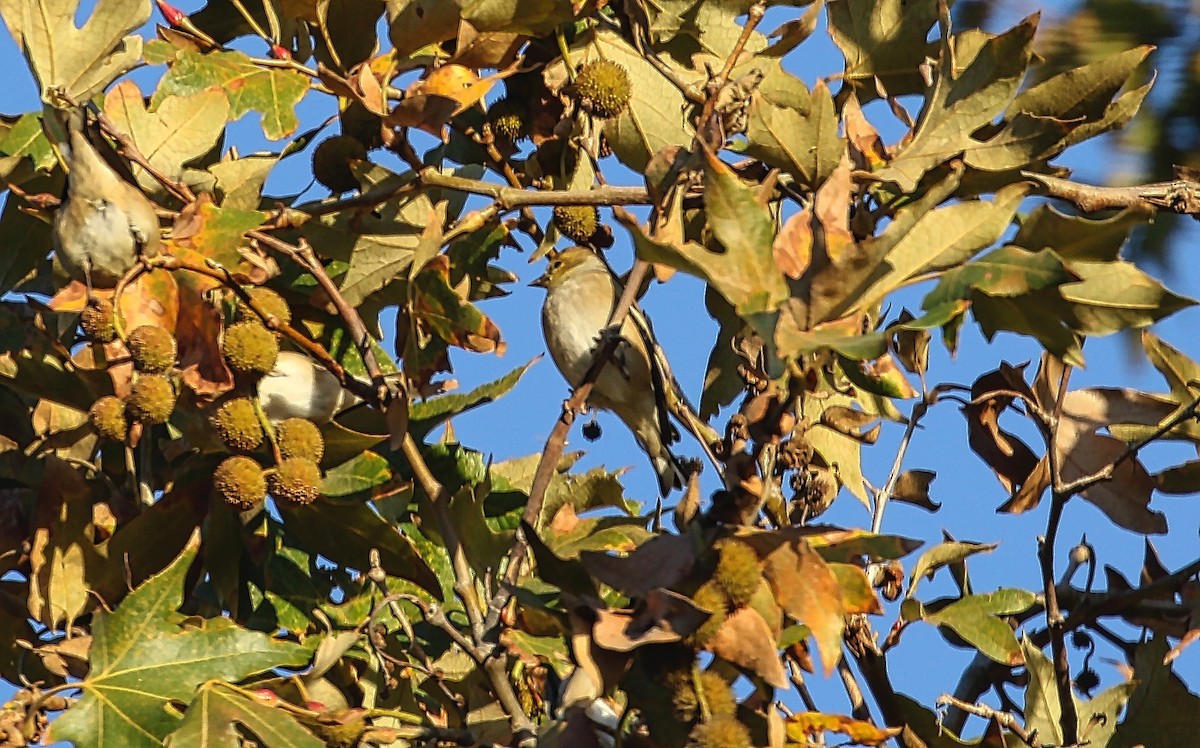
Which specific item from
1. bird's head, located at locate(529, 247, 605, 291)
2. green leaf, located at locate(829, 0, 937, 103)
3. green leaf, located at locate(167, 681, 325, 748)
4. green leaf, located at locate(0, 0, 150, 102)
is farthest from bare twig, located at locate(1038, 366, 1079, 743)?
bird's head, located at locate(529, 247, 605, 291)

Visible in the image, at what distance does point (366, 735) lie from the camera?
224 cm

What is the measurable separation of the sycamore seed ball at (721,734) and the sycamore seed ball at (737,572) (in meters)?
0.15

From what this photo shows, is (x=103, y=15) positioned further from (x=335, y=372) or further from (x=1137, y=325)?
(x=1137, y=325)

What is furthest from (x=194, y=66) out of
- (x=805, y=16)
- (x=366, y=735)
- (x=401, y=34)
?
(x=366, y=735)

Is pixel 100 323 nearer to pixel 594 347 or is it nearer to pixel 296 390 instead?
pixel 296 390

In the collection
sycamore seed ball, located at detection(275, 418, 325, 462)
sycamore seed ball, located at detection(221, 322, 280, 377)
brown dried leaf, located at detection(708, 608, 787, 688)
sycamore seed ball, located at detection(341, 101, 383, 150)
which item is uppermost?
sycamore seed ball, located at detection(341, 101, 383, 150)

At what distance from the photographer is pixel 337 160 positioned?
2969 mm

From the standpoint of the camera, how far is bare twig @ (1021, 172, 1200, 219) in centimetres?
264

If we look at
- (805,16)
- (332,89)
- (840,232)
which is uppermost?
(805,16)

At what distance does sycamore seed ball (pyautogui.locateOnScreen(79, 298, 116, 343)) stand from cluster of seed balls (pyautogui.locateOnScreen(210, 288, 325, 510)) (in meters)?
0.18

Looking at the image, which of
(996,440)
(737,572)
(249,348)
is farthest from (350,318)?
(996,440)

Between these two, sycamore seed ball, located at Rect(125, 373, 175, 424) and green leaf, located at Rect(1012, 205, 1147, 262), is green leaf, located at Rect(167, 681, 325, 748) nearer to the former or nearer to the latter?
sycamore seed ball, located at Rect(125, 373, 175, 424)

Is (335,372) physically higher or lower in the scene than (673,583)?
higher

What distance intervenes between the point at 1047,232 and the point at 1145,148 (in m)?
0.60
